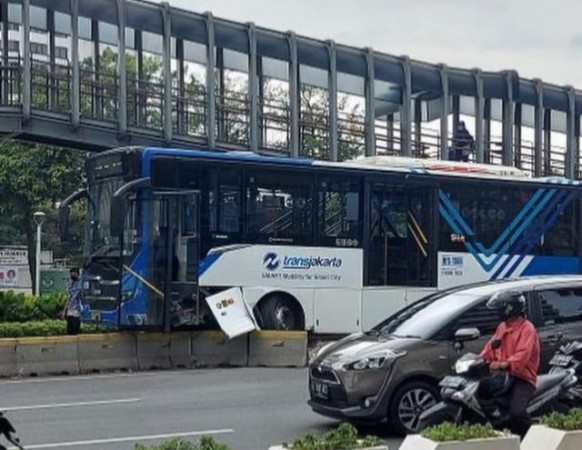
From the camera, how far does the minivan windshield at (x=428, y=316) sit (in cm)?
1230

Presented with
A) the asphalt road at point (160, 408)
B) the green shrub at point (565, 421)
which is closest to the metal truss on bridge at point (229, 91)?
the asphalt road at point (160, 408)

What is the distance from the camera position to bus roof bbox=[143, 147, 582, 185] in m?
19.9

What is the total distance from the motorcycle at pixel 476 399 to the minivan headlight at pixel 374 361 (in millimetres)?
1152

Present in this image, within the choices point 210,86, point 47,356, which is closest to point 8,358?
point 47,356

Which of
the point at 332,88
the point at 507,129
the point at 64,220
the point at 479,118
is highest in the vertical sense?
the point at 332,88

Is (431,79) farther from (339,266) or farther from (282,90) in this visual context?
(339,266)

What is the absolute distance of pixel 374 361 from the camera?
466 inches

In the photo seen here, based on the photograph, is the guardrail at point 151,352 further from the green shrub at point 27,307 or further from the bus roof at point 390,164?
the green shrub at point 27,307

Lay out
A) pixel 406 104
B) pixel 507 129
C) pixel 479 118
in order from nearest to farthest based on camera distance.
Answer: pixel 406 104, pixel 479 118, pixel 507 129

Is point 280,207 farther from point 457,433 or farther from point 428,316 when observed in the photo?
point 457,433

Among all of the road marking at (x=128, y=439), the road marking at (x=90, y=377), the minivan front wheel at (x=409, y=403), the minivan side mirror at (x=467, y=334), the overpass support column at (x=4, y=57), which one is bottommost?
the road marking at (x=90, y=377)

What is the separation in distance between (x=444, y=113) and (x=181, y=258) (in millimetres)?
13345

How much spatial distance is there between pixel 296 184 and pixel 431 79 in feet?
35.9

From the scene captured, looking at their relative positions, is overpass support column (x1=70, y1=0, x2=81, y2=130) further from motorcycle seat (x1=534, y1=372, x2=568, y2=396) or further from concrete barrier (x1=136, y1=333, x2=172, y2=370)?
motorcycle seat (x1=534, y1=372, x2=568, y2=396)
